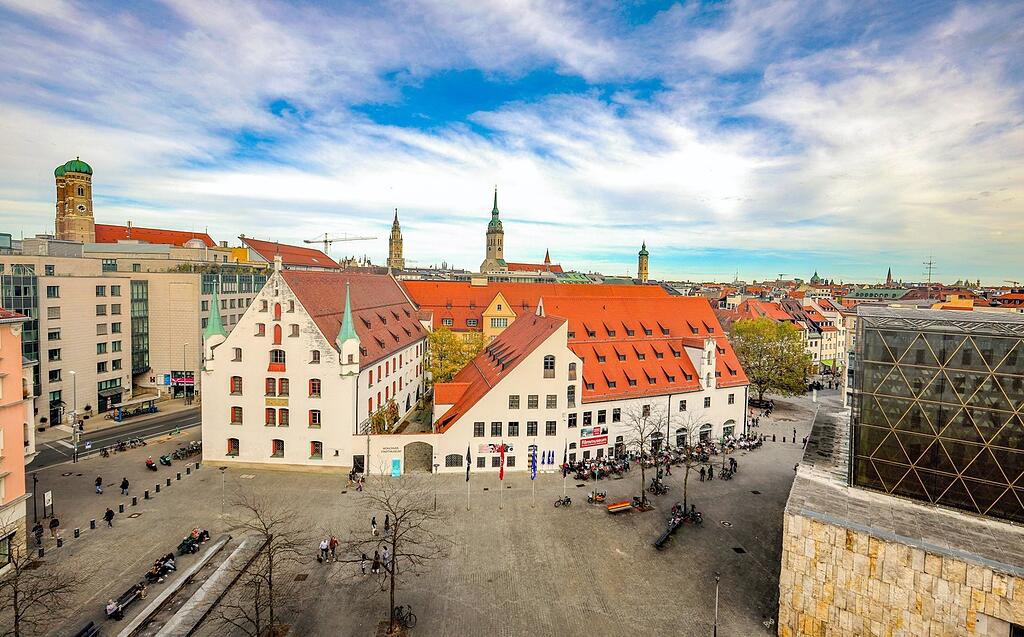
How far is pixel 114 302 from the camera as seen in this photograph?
66438 millimetres

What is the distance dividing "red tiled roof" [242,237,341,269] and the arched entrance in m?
90.4

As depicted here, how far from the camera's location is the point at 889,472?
2619 cm

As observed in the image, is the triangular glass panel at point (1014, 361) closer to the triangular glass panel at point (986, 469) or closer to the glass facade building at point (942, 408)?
the glass facade building at point (942, 408)

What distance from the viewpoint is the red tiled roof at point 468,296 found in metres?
84.7

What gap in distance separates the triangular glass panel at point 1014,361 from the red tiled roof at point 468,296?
5943cm

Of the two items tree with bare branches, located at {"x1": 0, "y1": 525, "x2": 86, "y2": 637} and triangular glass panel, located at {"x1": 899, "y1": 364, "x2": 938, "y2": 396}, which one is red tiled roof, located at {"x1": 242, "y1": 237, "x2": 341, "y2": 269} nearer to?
tree with bare branches, located at {"x1": 0, "y1": 525, "x2": 86, "y2": 637}

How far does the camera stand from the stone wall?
1992cm

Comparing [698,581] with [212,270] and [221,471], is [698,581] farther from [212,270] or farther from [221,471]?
[212,270]

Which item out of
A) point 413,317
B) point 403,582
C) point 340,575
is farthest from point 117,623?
point 413,317

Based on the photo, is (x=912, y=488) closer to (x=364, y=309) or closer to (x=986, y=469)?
(x=986, y=469)

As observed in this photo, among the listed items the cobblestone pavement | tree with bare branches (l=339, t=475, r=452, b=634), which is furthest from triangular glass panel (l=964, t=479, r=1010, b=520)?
tree with bare branches (l=339, t=475, r=452, b=634)

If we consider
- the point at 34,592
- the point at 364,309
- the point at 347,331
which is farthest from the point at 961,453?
the point at 364,309

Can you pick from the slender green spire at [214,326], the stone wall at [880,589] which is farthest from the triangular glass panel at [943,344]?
the slender green spire at [214,326]

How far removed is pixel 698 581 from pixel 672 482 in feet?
50.1
